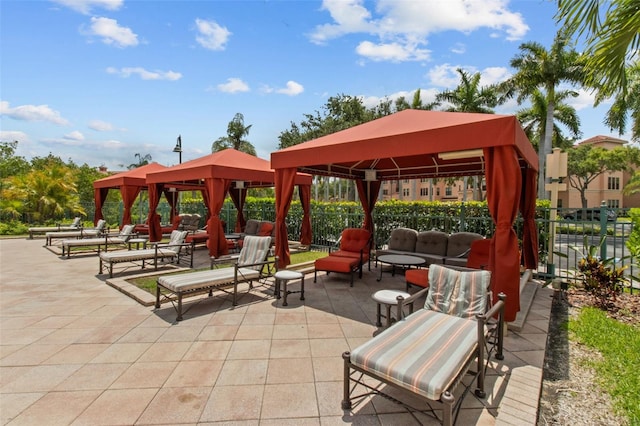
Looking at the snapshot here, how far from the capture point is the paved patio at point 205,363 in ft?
7.86

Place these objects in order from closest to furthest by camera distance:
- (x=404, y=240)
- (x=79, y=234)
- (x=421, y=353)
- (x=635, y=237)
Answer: (x=421, y=353) → (x=635, y=237) → (x=404, y=240) → (x=79, y=234)

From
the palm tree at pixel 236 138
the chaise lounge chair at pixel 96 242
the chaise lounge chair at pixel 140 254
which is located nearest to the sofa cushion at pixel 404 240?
the chaise lounge chair at pixel 140 254

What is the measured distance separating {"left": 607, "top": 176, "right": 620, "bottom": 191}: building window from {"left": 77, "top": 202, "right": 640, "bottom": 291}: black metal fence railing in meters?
43.3

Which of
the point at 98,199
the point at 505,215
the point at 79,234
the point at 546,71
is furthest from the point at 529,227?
the point at 546,71

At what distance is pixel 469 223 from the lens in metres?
8.69

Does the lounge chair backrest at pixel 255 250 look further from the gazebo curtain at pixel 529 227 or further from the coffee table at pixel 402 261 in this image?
the gazebo curtain at pixel 529 227

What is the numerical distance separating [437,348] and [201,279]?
3.74 meters

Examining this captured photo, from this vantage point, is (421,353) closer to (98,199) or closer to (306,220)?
(306,220)

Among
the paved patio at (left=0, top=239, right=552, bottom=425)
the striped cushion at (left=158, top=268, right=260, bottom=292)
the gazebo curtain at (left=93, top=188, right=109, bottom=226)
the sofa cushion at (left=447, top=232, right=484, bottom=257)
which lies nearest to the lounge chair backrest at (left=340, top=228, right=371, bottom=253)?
the paved patio at (left=0, top=239, right=552, bottom=425)

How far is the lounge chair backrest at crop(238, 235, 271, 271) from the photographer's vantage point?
5918 mm

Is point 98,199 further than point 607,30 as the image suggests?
Yes

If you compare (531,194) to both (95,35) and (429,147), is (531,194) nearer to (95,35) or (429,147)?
(429,147)

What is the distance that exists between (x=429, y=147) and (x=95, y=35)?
7.29m

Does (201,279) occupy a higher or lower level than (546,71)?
lower
